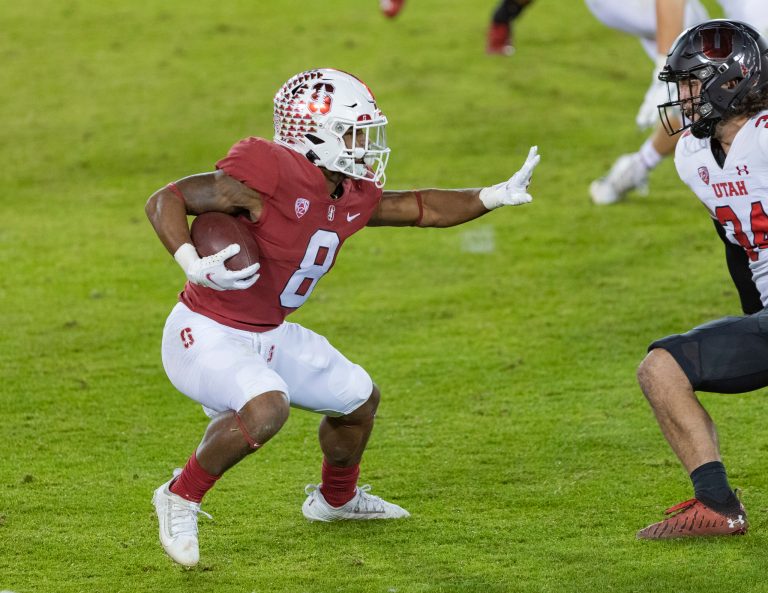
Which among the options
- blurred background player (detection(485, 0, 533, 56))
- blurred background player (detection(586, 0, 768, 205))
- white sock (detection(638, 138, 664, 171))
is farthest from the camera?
blurred background player (detection(485, 0, 533, 56))

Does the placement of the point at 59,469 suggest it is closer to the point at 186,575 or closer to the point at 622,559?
the point at 186,575

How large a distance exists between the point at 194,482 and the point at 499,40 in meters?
8.76

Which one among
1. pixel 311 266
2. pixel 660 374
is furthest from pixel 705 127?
pixel 311 266

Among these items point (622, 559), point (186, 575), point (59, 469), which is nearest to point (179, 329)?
point (186, 575)

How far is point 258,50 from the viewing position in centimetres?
1212

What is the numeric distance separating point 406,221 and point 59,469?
1661mm

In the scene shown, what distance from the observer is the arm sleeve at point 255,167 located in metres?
3.98

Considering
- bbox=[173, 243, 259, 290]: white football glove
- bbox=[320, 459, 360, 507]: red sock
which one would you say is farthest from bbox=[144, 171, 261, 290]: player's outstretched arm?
bbox=[320, 459, 360, 507]: red sock

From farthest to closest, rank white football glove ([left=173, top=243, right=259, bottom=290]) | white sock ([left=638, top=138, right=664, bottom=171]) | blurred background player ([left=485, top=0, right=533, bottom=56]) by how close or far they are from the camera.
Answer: blurred background player ([left=485, top=0, right=533, bottom=56]) → white sock ([left=638, top=138, right=664, bottom=171]) → white football glove ([left=173, top=243, right=259, bottom=290])

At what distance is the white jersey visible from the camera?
4137 millimetres

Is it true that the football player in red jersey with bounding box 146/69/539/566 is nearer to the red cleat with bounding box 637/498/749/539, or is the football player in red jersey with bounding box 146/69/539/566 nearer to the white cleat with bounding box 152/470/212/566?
the white cleat with bounding box 152/470/212/566

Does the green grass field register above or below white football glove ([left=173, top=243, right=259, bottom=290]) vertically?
below

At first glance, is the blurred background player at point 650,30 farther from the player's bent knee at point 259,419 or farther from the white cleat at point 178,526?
the white cleat at point 178,526

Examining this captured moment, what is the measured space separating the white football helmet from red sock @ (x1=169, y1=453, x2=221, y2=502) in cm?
106
